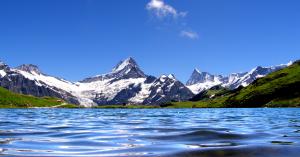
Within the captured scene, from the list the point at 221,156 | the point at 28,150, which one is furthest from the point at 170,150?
the point at 28,150

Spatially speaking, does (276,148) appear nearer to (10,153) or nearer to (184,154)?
(184,154)

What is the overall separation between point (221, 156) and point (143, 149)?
11.6 feet

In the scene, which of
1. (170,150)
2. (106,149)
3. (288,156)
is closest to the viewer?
(288,156)

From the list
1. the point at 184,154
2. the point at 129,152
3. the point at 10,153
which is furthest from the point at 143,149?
the point at 10,153

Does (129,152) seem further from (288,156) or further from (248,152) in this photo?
(288,156)

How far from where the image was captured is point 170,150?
15531 millimetres

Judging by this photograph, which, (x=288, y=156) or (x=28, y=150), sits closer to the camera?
(x=288, y=156)

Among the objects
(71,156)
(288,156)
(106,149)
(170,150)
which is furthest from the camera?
(106,149)

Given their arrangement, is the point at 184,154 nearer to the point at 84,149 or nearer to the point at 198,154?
the point at 198,154

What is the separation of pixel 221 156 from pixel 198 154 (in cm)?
88

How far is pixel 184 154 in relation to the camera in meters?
14.1

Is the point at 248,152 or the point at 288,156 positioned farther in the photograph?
the point at 248,152

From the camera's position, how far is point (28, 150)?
53.2ft

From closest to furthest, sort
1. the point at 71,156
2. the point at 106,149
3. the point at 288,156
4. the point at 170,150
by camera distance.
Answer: the point at 288,156
the point at 71,156
the point at 170,150
the point at 106,149
